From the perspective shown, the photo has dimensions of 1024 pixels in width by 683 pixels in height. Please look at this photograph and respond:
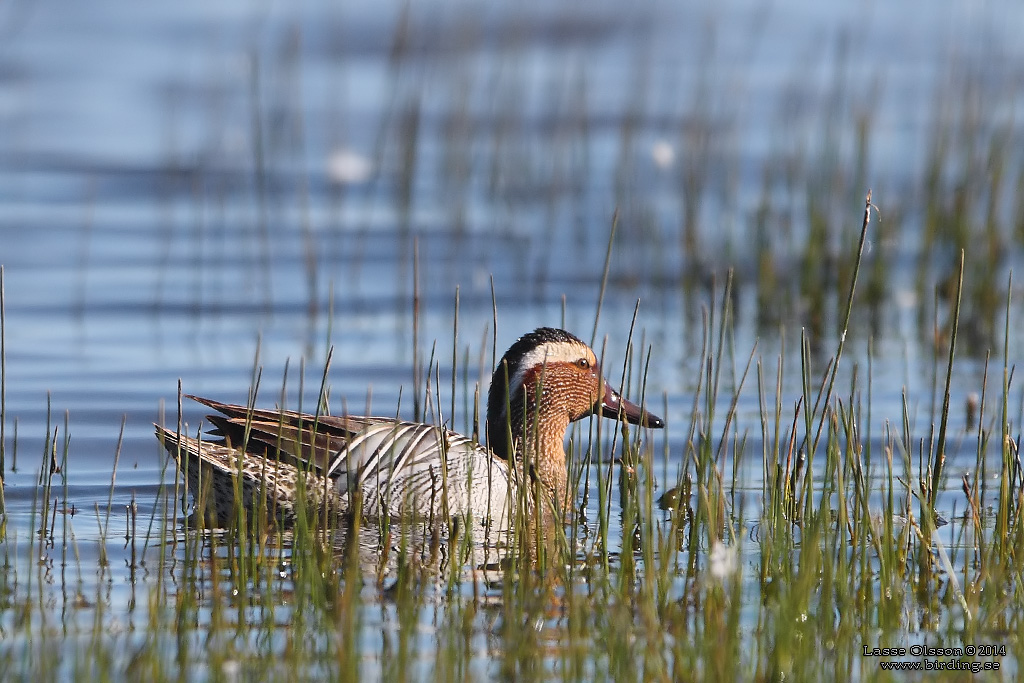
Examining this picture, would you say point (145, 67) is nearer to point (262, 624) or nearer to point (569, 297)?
point (569, 297)

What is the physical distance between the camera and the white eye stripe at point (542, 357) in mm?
7047

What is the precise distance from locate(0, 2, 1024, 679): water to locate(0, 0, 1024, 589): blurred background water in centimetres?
4

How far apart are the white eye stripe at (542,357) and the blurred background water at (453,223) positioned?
0.30 m

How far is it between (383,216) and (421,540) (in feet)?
27.6

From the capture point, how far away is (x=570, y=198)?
14.2m

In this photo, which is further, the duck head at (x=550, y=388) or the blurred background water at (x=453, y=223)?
the blurred background water at (x=453, y=223)

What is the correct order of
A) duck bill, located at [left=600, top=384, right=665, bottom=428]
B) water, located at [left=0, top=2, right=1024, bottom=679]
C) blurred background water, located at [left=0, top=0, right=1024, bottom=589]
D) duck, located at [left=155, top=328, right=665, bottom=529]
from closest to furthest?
duck, located at [left=155, top=328, right=665, bottom=529], duck bill, located at [left=600, top=384, right=665, bottom=428], water, located at [left=0, top=2, right=1024, bottom=679], blurred background water, located at [left=0, top=0, right=1024, bottom=589]

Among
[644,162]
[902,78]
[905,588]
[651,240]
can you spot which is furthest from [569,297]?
[902,78]

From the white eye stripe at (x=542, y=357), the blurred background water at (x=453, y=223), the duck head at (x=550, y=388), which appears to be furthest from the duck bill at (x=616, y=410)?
the blurred background water at (x=453, y=223)

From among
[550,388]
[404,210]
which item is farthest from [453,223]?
[550,388]

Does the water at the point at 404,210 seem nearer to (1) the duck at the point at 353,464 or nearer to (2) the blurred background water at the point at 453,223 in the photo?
(2) the blurred background water at the point at 453,223

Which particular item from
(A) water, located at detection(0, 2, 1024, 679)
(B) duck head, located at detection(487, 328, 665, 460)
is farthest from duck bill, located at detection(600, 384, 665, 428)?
(A) water, located at detection(0, 2, 1024, 679)

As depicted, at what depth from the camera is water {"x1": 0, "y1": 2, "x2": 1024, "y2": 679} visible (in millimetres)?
9711

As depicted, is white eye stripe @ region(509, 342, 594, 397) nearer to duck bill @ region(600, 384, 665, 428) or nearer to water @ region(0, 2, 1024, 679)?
duck bill @ region(600, 384, 665, 428)
